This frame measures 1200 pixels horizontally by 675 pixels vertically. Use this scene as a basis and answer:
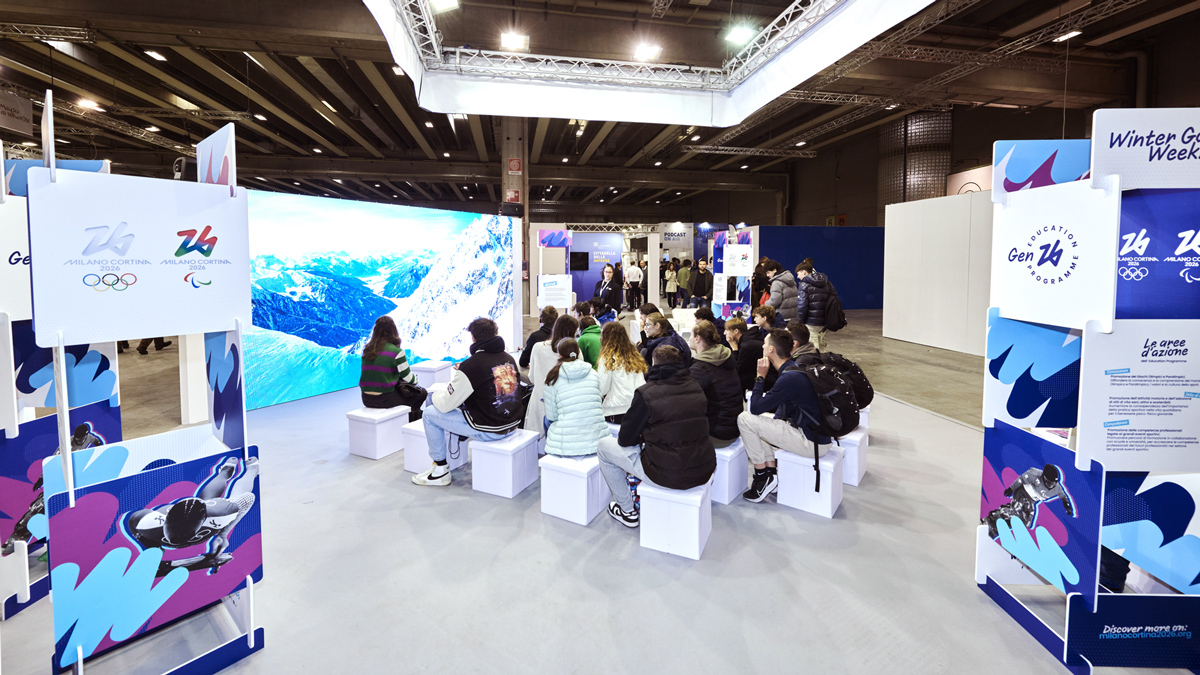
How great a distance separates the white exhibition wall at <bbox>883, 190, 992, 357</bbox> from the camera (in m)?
8.66

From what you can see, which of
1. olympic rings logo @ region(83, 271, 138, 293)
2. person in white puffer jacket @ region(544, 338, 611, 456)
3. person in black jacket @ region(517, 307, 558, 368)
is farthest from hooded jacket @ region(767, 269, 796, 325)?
olympic rings logo @ region(83, 271, 138, 293)

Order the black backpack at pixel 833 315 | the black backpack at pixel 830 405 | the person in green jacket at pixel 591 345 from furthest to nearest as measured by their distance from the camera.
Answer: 1. the black backpack at pixel 833 315
2. the person in green jacket at pixel 591 345
3. the black backpack at pixel 830 405

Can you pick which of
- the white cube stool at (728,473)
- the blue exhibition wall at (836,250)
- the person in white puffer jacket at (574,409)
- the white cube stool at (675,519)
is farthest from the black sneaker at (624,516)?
the blue exhibition wall at (836,250)

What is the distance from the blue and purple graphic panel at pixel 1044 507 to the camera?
2061 millimetres

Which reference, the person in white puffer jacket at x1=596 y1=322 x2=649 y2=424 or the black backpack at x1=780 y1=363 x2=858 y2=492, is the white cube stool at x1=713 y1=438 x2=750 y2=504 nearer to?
the black backpack at x1=780 y1=363 x2=858 y2=492

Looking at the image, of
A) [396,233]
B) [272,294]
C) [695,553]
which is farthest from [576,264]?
[695,553]

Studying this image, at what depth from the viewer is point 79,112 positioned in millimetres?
10047

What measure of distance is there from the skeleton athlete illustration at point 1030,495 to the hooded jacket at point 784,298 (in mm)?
4415

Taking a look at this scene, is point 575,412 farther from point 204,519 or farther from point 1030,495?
point 1030,495

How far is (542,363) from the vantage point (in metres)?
4.23

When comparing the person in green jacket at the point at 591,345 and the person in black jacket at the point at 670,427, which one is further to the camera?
the person in green jacket at the point at 591,345

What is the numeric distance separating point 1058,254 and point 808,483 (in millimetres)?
1755

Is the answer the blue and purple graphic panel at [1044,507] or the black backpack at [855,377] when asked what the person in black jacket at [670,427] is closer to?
the blue and purple graphic panel at [1044,507]

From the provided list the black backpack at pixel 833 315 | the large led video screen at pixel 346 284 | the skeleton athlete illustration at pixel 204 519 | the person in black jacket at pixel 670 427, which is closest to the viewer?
the skeleton athlete illustration at pixel 204 519
